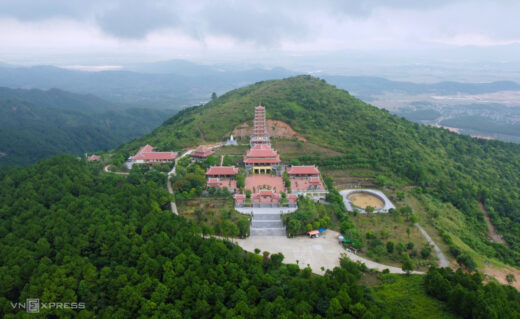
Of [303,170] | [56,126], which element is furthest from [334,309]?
[56,126]

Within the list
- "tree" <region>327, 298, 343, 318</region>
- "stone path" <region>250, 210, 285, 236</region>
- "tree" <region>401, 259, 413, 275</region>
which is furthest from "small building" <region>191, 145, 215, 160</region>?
"tree" <region>327, 298, 343, 318</region>

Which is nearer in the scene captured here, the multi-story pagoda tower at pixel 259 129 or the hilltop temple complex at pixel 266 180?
the hilltop temple complex at pixel 266 180

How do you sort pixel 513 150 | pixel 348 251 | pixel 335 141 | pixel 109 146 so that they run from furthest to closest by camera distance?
pixel 109 146, pixel 513 150, pixel 335 141, pixel 348 251

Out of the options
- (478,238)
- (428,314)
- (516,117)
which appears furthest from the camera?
(516,117)

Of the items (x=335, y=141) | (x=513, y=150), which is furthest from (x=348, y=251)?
(x=513, y=150)

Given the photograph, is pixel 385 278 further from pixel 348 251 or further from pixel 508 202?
pixel 508 202

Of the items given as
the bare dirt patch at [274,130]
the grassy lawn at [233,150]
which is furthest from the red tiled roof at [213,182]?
the bare dirt patch at [274,130]

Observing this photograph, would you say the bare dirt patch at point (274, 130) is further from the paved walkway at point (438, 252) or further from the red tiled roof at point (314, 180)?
the paved walkway at point (438, 252)

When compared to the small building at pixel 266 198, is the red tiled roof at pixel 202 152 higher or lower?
higher
